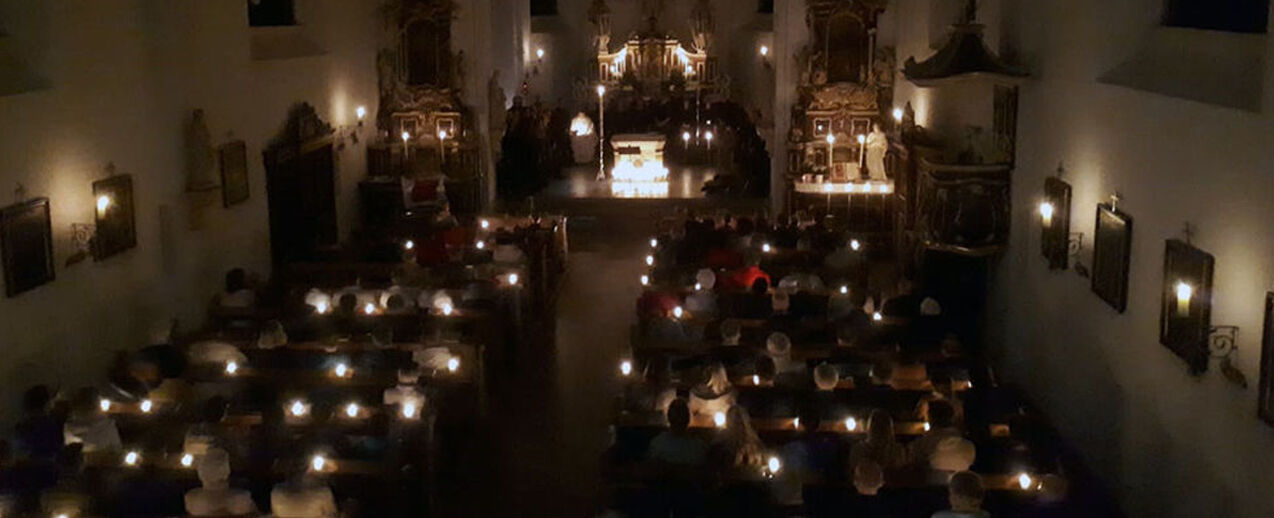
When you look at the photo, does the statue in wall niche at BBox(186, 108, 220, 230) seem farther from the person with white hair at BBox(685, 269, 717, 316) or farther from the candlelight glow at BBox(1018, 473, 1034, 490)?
the candlelight glow at BBox(1018, 473, 1034, 490)

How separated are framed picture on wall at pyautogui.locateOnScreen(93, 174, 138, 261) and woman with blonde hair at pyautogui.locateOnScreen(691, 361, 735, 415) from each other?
6.03 meters

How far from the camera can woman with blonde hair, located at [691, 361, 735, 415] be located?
35.6ft

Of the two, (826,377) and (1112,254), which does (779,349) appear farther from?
(1112,254)

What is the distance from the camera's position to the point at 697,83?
29.9 m

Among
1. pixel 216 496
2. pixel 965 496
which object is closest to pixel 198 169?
pixel 216 496

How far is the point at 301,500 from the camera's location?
875 centimetres

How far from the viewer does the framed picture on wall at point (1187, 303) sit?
8.83 metres

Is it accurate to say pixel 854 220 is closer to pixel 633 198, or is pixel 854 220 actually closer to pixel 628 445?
pixel 633 198

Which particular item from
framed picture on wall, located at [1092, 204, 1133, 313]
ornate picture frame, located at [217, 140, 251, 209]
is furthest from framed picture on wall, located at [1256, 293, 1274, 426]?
ornate picture frame, located at [217, 140, 251, 209]

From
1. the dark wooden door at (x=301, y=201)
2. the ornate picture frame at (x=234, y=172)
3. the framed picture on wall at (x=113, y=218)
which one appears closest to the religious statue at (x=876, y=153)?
the dark wooden door at (x=301, y=201)

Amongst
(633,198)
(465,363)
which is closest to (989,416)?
(465,363)

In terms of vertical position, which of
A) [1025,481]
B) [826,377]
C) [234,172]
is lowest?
[1025,481]

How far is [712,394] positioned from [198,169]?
6.92 metres

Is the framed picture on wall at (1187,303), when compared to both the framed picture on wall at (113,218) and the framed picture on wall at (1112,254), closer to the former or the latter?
the framed picture on wall at (1112,254)
